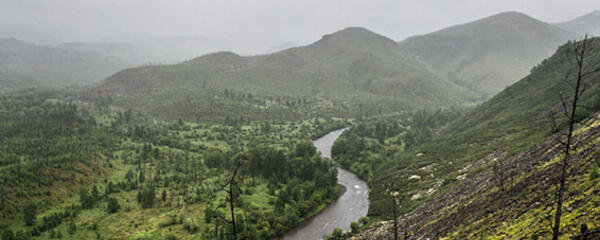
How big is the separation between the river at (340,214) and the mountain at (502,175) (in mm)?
3996

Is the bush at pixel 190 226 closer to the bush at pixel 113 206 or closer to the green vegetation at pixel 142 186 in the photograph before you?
the green vegetation at pixel 142 186

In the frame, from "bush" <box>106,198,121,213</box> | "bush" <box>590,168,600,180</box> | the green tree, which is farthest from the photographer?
"bush" <box>106,198,121,213</box>

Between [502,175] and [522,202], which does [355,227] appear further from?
[522,202]

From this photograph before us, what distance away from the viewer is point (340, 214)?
75.8m

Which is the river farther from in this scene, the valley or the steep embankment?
the steep embankment

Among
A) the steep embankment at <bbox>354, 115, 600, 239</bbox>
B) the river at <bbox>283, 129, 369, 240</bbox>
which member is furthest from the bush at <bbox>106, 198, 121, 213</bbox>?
the steep embankment at <bbox>354, 115, 600, 239</bbox>

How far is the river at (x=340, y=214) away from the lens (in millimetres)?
68069

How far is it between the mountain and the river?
3996mm

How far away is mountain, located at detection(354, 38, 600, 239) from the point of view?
26.1 m

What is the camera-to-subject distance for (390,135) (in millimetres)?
154000

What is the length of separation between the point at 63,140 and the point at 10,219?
65.8 metres

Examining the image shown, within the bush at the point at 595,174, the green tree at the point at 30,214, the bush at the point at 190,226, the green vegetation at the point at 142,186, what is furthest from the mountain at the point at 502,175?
the green tree at the point at 30,214

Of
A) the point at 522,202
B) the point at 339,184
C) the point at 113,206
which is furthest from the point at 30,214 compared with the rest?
the point at 522,202

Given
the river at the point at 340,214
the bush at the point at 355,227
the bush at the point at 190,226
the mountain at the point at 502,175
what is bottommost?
the river at the point at 340,214
